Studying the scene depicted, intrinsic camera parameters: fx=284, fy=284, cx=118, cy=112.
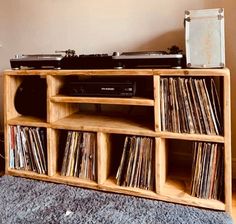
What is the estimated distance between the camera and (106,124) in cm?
156

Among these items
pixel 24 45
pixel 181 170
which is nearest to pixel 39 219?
pixel 181 170

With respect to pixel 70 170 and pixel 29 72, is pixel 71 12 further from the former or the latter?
pixel 70 170

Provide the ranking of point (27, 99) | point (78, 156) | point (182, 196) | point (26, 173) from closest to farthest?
point (182, 196) < point (78, 156) < point (26, 173) < point (27, 99)

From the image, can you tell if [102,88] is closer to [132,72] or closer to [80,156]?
[132,72]

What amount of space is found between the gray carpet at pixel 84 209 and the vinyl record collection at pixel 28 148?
0.16m

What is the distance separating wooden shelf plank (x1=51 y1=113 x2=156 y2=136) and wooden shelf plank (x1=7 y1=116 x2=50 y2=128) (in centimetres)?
8

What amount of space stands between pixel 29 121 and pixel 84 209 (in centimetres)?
65

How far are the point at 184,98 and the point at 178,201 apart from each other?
1.64 feet

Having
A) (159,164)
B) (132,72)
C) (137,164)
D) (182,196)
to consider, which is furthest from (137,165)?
(132,72)

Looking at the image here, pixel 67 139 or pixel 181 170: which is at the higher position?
pixel 67 139

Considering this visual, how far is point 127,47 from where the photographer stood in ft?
5.99

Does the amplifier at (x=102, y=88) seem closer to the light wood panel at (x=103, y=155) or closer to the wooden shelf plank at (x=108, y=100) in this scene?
the wooden shelf plank at (x=108, y=100)

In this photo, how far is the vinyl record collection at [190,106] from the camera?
4.32 ft

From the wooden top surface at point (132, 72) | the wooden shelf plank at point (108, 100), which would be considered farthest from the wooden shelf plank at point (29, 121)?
the wooden top surface at point (132, 72)
